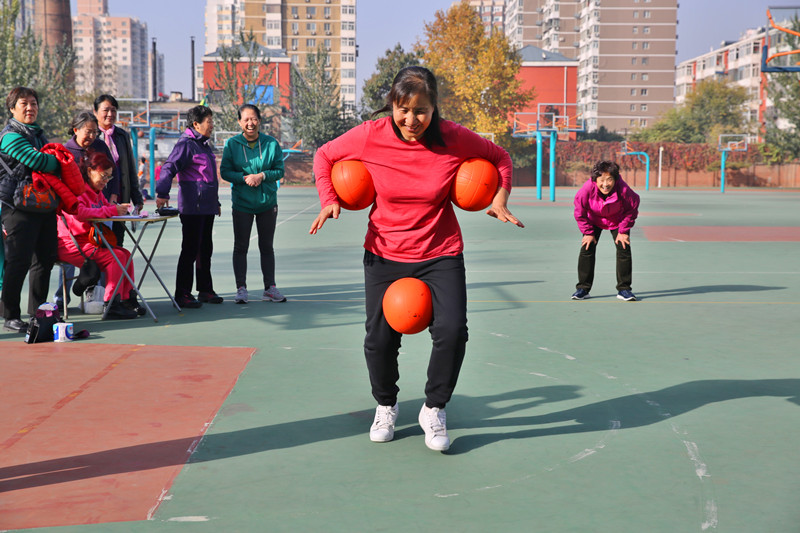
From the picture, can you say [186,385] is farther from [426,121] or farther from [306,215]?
[306,215]

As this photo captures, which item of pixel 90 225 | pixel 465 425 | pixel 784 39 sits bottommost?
pixel 465 425

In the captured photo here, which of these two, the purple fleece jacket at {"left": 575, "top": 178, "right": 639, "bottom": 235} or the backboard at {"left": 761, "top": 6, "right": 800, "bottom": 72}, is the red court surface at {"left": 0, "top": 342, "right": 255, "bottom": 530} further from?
the backboard at {"left": 761, "top": 6, "right": 800, "bottom": 72}

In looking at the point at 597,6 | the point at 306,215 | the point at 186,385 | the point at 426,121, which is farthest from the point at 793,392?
the point at 597,6

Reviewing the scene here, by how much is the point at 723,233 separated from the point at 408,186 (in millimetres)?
16673

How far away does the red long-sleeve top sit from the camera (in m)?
4.48

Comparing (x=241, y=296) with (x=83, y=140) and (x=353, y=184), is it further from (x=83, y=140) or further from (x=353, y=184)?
(x=353, y=184)

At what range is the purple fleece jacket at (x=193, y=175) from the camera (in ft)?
28.2

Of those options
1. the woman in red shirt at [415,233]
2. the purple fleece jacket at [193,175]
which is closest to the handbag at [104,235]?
the purple fleece jacket at [193,175]

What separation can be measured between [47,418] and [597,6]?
126353 mm

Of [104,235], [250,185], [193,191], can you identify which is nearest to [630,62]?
[250,185]

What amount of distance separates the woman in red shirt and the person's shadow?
360 mm

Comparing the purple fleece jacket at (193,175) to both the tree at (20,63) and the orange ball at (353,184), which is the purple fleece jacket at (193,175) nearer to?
the orange ball at (353,184)

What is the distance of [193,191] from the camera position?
8.64 m

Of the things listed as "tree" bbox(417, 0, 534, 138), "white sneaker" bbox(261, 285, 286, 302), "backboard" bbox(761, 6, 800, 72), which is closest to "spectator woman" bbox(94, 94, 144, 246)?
"white sneaker" bbox(261, 285, 286, 302)
